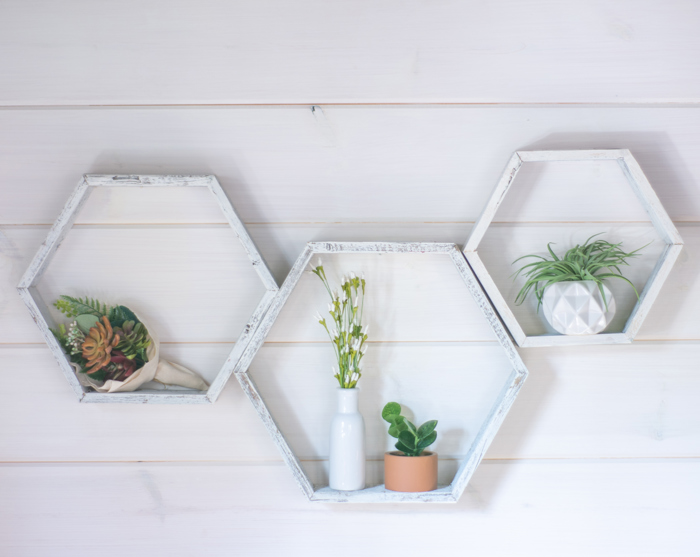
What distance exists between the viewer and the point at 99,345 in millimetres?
794

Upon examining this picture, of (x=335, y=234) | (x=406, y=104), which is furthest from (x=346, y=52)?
(x=335, y=234)

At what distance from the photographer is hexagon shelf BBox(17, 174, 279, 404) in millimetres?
811

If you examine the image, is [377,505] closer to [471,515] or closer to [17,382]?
[471,515]

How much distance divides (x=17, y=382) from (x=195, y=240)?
359 millimetres

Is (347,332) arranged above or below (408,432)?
above

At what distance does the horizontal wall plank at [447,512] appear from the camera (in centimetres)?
87

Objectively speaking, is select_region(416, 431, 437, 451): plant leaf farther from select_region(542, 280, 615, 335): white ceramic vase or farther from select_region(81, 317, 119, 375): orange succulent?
select_region(81, 317, 119, 375): orange succulent

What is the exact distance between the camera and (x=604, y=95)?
0.87 meters

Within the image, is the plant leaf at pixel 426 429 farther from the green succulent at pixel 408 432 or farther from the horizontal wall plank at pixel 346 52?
the horizontal wall plank at pixel 346 52

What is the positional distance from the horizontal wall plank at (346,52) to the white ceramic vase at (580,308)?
302 millimetres

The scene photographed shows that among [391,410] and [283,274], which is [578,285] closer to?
[391,410]

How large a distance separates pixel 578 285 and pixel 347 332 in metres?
0.34

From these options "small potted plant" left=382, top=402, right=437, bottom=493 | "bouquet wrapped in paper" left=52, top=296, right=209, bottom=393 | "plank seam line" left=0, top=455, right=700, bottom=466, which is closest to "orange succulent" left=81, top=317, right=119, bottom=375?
"bouquet wrapped in paper" left=52, top=296, right=209, bottom=393

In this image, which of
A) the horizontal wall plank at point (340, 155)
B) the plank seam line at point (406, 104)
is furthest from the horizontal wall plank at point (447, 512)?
the plank seam line at point (406, 104)
